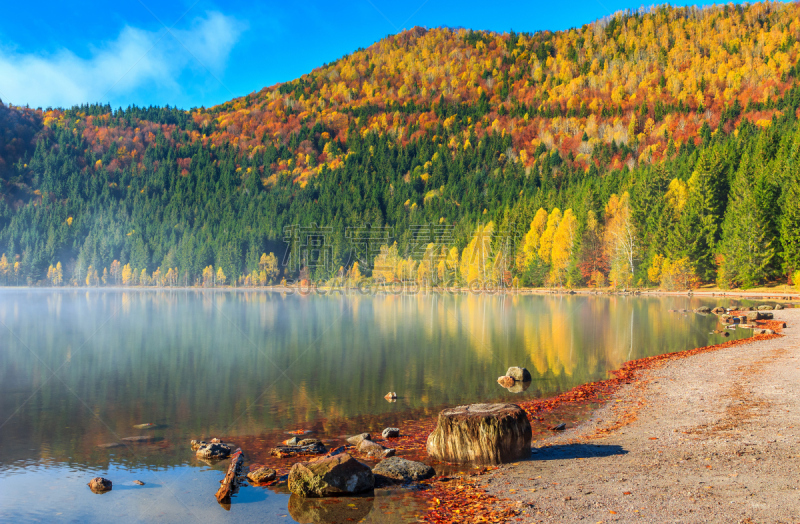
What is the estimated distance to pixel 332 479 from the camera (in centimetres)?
1052

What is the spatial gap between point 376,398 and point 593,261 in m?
88.5

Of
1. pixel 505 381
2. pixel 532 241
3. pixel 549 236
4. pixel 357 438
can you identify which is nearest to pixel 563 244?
pixel 549 236

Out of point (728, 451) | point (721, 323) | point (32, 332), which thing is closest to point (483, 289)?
point (721, 323)

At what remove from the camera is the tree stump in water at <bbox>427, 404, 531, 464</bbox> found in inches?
456

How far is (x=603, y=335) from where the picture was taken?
36.1 metres

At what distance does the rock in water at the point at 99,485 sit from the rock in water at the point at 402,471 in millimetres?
5694

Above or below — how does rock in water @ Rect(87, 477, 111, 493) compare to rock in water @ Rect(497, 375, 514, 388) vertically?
below

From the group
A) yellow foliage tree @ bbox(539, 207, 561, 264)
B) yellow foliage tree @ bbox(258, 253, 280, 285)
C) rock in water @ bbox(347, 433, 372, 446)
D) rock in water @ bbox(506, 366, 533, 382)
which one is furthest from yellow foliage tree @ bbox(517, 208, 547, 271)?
rock in water @ bbox(347, 433, 372, 446)

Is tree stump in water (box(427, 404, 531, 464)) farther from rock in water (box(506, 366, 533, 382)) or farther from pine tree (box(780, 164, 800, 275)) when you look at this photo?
pine tree (box(780, 164, 800, 275))

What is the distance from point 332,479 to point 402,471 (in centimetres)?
155

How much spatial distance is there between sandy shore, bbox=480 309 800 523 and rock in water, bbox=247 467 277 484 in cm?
447

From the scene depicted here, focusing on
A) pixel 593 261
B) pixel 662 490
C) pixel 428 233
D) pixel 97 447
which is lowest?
pixel 97 447

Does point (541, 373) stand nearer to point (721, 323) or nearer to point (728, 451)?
point (728, 451)

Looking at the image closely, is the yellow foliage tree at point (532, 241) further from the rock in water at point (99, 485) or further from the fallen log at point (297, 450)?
the rock in water at point (99, 485)
